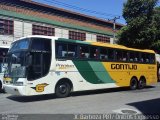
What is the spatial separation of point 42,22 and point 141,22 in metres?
9.64

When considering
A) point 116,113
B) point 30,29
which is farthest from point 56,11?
point 116,113

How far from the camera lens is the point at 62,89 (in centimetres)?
1484

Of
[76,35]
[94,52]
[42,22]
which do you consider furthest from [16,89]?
[76,35]

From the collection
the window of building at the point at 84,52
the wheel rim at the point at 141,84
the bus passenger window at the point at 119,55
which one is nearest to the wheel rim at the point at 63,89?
the window of building at the point at 84,52

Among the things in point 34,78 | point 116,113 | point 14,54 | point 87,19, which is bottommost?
point 116,113

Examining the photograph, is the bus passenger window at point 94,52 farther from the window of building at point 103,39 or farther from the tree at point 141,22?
the window of building at point 103,39

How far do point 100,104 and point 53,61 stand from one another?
342cm

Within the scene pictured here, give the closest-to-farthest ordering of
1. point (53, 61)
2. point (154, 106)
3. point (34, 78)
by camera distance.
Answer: point (154, 106) → point (34, 78) → point (53, 61)

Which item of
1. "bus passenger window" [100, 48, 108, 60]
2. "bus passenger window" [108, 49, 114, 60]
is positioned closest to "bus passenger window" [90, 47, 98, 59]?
"bus passenger window" [100, 48, 108, 60]

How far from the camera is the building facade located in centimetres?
2594

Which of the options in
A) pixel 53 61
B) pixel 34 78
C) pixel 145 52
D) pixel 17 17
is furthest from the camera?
pixel 17 17

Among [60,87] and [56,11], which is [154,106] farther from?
[56,11]

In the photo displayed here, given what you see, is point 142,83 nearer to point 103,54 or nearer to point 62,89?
point 103,54

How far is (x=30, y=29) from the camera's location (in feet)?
90.7
